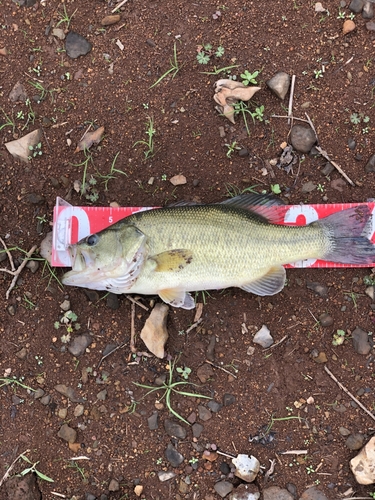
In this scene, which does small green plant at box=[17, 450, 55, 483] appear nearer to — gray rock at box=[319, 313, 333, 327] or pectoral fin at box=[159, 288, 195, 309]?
pectoral fin at box=[159, 288, 195, 309]

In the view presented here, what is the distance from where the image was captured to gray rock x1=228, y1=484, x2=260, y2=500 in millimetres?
3824

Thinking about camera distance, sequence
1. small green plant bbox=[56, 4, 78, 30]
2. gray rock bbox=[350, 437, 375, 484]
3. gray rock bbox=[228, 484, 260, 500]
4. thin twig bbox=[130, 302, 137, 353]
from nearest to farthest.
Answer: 1. gray rock bbox=[350, 437, 375, 484]
2. gray rock bbox=[228, 484, 260, 500]
3. thin twig bbox=[130, 302, 137, 353]
4. small green plant bbox=[56, 4, 78, 30]

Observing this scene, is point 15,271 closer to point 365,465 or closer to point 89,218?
point 89,218

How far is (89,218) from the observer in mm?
4129

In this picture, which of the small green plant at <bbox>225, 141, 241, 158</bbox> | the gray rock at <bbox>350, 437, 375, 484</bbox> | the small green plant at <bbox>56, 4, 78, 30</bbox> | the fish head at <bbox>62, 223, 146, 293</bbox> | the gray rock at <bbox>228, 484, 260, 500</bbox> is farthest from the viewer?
the small green plant at <bbox>56, 4, 78, 30</bbox>

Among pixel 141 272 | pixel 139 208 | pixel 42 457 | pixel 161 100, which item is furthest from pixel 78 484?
pixel 161 100

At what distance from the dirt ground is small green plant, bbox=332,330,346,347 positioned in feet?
0.13

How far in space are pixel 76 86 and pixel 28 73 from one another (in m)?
0.55

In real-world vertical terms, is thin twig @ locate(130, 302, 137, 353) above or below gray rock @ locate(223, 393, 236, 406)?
above

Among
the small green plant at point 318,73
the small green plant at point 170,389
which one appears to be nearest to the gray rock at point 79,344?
the small green plant at point 170,389

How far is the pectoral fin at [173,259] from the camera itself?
361cm

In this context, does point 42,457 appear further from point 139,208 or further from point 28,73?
point 28,73

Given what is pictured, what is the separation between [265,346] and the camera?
4.00 m

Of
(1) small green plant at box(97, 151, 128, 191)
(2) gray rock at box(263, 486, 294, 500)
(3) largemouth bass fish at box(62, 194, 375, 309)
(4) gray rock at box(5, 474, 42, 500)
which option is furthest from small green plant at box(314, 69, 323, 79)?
(4) gray rock at box(5, 474, 42, 500)
